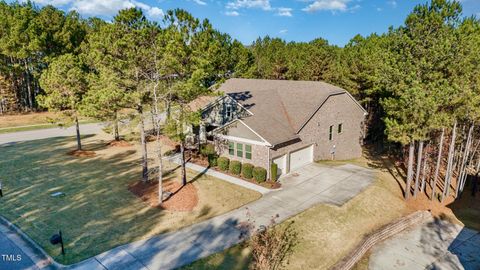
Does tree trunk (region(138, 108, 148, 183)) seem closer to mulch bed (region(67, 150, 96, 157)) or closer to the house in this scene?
the house

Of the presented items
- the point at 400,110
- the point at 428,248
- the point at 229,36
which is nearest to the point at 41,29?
the point at 229,36

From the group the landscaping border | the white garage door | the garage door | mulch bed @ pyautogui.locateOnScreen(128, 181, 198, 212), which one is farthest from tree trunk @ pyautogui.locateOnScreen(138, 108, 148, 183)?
the landscaping border

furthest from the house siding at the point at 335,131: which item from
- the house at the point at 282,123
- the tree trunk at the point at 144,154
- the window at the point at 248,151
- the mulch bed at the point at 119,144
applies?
the mulch bed at the point at 119,144

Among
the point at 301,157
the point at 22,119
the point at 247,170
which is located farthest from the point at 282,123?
the point at 22,119

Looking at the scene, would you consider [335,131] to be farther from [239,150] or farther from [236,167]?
[236,167]

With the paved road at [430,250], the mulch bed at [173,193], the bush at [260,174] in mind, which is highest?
the bush at [260,174]

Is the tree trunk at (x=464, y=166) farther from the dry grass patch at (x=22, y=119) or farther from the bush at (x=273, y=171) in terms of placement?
the dry grass patch at (x=22, y=119)
